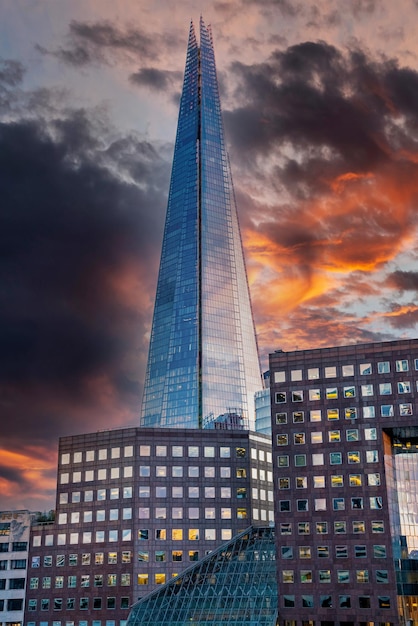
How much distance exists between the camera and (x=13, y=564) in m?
173

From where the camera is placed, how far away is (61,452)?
6836 inches

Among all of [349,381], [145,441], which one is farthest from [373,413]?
[145,441]

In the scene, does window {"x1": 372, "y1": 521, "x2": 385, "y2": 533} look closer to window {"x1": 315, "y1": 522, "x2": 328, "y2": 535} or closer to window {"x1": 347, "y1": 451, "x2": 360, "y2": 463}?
window {"x1": 315, "y1": 522, "x2": 328, "y2": 535}

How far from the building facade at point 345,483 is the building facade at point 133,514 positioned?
28981mm

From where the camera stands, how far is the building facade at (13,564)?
170 m

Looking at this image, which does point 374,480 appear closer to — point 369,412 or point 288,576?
point 369,412

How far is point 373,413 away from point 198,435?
4458 cm

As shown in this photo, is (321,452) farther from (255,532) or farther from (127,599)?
(127,599)

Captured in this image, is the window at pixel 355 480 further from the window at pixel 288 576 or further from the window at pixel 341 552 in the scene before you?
the window at pixel 288 576

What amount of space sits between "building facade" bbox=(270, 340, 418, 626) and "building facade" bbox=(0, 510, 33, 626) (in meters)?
66.2

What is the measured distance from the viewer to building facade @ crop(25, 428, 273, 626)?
156062mm

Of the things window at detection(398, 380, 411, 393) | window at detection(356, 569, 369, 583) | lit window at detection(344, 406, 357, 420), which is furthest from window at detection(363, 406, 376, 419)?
window at detection(356, 569, 369, 583)

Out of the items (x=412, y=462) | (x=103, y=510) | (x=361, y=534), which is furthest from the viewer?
(x=103, y=510)

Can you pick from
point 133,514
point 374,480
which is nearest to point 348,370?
point 374,480
